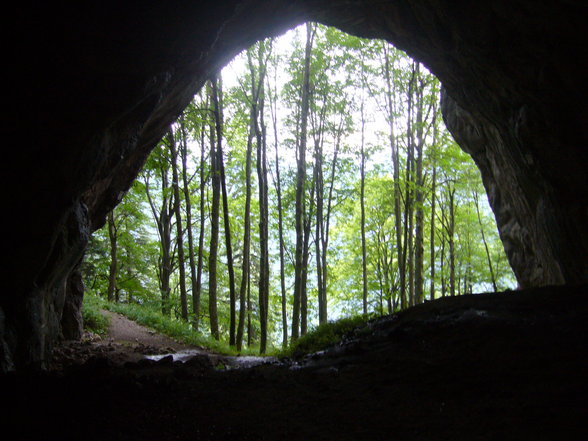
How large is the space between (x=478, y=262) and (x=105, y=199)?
22101 millimetres

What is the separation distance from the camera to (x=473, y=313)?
5.16 meters

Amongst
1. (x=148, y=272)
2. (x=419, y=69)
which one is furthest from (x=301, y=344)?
(x=148, y=272)

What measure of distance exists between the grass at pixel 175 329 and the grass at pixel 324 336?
355 centimetres

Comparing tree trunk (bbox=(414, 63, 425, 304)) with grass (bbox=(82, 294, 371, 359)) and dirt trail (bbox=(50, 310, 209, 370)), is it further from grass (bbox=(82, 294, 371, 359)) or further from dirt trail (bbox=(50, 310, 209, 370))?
dirt trail (bbox=(50, 310, 209, 370))

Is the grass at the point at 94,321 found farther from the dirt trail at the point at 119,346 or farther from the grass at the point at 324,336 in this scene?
the grass at the point at 324,336

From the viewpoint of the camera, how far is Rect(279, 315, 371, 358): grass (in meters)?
7.61

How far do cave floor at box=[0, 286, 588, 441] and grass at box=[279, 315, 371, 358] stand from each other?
2.60 meters

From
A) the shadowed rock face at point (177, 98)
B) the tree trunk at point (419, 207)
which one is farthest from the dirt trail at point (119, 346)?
the tree trunk at point (419, 207)

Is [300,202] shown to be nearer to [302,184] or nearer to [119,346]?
[302,184]

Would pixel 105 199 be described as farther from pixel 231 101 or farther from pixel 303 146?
pixel 231 101

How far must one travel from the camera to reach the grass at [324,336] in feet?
25.0

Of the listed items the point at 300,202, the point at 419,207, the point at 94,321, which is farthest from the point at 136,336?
the point at 419,207

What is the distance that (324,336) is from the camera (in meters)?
7.85

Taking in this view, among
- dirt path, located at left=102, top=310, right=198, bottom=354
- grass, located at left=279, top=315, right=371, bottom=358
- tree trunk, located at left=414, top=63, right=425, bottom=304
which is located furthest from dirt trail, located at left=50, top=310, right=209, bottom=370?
tree trunk, located at left=414, top=63, right=425, bottom=304
